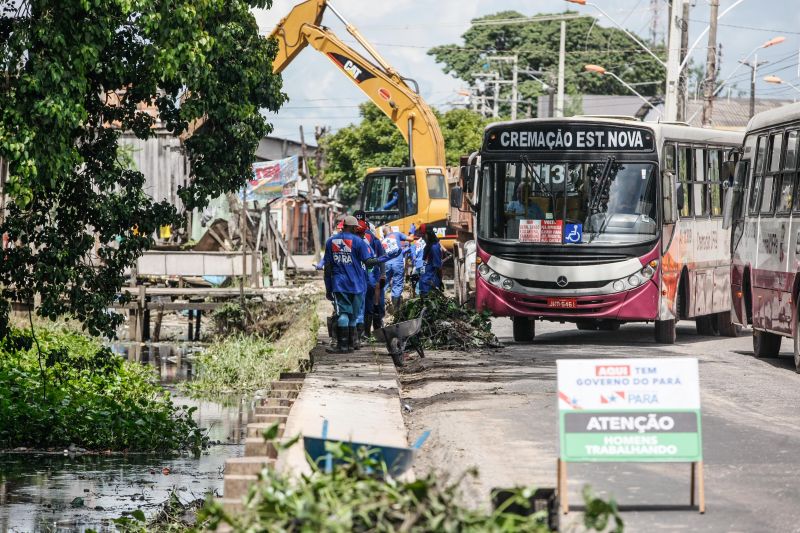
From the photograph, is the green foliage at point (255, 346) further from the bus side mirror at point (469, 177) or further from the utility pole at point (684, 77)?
the utility pole at point (684, 77)

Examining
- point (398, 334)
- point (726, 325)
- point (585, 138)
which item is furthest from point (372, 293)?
point (726, 325)

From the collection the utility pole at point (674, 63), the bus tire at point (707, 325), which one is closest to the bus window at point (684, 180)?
the bus tire at point (707, 325)

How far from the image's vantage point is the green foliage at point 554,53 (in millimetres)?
80312

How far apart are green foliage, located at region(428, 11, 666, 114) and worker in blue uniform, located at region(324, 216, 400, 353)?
206 ft

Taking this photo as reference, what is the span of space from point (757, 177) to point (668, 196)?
177 centimetres

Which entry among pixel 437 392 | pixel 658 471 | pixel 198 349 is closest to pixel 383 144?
pixel 198 349

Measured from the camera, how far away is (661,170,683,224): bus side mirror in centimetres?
1991

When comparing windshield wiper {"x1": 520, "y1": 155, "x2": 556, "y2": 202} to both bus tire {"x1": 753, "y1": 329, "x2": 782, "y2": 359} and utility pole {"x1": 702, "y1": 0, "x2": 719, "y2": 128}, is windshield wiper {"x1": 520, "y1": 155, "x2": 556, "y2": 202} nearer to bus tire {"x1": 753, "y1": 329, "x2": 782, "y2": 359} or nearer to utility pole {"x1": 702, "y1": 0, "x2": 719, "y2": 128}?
bus tire {"x1": 753, "y1": 329, "x2": 782, "y2": 359}

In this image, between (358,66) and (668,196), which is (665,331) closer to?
(668,196)

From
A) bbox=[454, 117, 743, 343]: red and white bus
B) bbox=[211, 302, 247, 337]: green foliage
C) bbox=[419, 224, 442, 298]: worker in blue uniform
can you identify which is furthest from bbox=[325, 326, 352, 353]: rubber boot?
→ bbox=[211, 302, 247, 337]: green foliage

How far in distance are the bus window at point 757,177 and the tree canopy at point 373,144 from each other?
48.7m

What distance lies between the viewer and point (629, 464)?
32.9ft

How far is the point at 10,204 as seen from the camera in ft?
53.6

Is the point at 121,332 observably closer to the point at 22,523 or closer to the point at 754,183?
the point at 754,183
